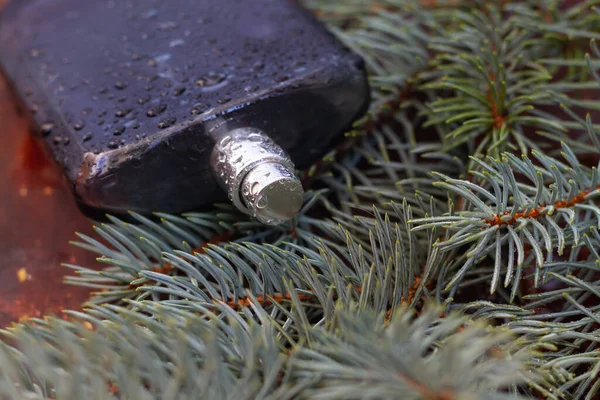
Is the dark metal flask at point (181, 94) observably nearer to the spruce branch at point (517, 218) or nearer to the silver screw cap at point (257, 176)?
the silver screw cap at point (257, 176)

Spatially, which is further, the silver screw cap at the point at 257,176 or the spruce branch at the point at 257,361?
the silver screw cap at the point at 257,176

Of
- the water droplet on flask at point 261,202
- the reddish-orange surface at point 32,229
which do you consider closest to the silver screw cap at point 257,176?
the water droplet on flask at point 261,202

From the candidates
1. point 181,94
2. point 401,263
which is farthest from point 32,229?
point 401,263

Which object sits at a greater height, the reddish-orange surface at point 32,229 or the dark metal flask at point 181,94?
the dark metal flask at point 181,94

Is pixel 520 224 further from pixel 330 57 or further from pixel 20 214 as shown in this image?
pixel 20 214

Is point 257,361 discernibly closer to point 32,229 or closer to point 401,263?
point 401,263

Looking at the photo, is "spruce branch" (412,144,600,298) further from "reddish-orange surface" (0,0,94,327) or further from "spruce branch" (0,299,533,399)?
"reddish-orange surface" (0,0,94,327)
